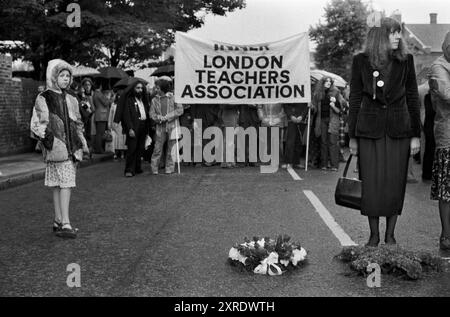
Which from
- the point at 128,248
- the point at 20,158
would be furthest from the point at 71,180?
A: the point at 20,158

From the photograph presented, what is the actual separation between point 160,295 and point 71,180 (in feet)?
8.80

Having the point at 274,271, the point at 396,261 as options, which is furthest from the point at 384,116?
the point at 274,271

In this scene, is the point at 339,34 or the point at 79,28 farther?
the point at 339,34

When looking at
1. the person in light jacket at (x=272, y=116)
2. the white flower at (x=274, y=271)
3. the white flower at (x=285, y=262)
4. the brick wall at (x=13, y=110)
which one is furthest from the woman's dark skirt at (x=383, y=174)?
the brick wall at (x=13, y=110)

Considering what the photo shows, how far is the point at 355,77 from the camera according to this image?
5.63 metres

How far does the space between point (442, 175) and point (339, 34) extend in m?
58.5

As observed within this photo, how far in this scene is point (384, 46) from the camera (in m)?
5.52

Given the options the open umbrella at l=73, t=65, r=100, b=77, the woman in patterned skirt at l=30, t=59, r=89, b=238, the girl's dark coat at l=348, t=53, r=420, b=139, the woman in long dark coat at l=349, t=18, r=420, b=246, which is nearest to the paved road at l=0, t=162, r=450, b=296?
the woman in patterned skirt at l=30, t=59, r=89, b=238

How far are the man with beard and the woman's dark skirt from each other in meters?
7.77

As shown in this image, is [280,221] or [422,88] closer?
[280,221]

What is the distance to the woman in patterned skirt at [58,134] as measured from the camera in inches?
265

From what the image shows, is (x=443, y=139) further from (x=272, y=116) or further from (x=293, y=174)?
(x=272, y=116)
